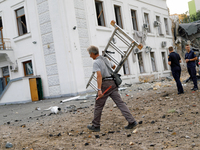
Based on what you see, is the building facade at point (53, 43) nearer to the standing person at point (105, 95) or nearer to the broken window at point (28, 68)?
the broken window at point (28, 68)

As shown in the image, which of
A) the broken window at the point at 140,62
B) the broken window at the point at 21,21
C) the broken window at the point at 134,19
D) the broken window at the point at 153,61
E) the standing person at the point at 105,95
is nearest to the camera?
the standing person at the point at 105,95

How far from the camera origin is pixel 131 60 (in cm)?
1670

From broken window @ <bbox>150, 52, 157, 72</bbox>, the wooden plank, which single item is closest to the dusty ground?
the wooden plank

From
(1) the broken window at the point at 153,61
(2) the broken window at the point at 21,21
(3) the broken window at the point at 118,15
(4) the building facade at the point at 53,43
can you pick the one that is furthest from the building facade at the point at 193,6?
(2) the broken window at the point at 21,21

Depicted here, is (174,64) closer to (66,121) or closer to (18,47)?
(66,121)

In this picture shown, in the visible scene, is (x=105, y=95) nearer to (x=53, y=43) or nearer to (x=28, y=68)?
(x=53, y=43)

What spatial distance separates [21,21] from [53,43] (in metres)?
3.66

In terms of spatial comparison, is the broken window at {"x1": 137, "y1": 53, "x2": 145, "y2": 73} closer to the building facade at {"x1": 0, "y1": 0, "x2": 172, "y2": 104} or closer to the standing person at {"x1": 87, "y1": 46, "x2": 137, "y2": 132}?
the building facade at {"x1": 0, "y1": 0, "x2": 172, "y2": 104}

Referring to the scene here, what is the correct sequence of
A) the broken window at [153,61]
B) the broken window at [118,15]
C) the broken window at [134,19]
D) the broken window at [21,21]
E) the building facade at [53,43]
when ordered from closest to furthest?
1. the building facade at [53,43]
2. the broken window at [21,21]
3. the broken window at [118,15]
4. the broken window at [134,19]
5. the broken window at [153,61]

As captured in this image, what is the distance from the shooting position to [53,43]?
12.7m

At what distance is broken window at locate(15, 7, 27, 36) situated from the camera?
14.5m

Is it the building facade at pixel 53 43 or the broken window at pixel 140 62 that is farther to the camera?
the broken window at pixel 140 62

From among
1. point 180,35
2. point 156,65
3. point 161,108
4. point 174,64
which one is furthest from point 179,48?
point 161,108

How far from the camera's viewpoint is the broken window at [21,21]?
14477 mm
